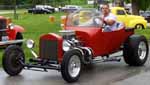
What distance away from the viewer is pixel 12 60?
35.3 ft

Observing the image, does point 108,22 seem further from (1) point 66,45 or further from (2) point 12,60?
(2) point 12,60

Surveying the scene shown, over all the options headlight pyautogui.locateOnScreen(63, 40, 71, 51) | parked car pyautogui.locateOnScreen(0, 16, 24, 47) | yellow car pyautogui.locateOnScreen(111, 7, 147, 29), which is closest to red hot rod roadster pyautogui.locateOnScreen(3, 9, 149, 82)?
headlight pyautogui.locateOnScreen(63, 40, 71, 51)

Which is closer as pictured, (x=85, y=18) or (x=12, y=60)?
(x=12, y=60)

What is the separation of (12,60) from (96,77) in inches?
75.6

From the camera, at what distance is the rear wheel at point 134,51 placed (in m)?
12.0

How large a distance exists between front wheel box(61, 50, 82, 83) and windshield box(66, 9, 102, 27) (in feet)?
5.40

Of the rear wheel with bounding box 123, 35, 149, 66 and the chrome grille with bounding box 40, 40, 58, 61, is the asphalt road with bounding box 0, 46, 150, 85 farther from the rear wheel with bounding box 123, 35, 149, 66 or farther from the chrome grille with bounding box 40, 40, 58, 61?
the chrome grille with bounding box 40, 40, 58, 61

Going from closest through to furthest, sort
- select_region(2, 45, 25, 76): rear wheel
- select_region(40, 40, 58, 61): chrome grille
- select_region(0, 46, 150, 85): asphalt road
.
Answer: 1. select_region(0, 46, 150, 85): asphalt road
2. select_region(40, 40, 58, 61): chrome grille
3. select_region(2, 45, 25, 76): rear wheel

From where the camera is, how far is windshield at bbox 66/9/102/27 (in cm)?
1157

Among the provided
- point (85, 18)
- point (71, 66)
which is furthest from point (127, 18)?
point (71, 66)

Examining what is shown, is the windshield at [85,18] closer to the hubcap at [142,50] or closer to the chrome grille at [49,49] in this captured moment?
the chrome grille at [49,49]

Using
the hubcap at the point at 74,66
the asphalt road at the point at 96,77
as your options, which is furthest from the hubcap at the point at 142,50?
the hubcap at the point at 74,66

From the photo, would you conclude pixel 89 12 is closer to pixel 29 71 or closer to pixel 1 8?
pixel 29 71

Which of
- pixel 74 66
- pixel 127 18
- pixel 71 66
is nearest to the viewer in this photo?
pixel 71 66
